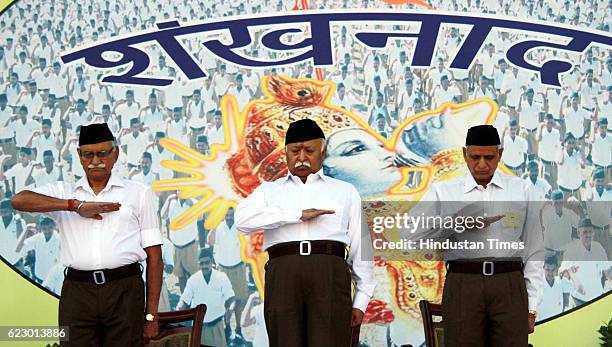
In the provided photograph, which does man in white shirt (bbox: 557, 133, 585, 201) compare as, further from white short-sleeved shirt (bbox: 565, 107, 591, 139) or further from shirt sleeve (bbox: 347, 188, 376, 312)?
shirt sleeve (bbox: 347, 188, 376, 312)

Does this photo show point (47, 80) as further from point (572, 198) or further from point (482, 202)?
point (572, 198)

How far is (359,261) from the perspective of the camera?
427 centimetres

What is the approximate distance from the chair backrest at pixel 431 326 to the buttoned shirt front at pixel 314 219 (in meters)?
0.74

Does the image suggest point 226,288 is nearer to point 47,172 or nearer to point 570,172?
point 47,172

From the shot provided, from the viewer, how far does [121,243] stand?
13.4ft

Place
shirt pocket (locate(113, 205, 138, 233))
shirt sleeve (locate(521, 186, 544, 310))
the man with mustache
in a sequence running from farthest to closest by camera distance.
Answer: shirt sleeve (locate(521, 186, 544, 310)) < shirt pocket (locate(113, 205, 138, 233)) < the man with mustache

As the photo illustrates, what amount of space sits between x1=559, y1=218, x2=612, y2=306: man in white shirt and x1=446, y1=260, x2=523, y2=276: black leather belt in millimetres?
1096

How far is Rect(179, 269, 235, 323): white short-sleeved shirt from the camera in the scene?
5.20 m

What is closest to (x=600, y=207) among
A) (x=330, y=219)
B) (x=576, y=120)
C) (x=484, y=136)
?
(x=576, y=120)

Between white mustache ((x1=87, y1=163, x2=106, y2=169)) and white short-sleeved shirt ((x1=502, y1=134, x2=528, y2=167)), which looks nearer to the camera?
white mustache ((x1=87, y1=163, x2=106, y2=169))

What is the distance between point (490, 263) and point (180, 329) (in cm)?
169

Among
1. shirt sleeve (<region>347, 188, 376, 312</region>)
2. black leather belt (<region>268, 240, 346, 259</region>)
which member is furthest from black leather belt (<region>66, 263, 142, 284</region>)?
shirt sleeve (<region>347, 188, 376, 312</region>)

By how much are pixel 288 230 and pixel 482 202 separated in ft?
3.03

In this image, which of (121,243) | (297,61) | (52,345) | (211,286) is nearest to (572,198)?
(297,61)
